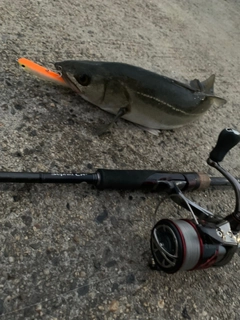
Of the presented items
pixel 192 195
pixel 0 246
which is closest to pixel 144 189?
pixel 192 195

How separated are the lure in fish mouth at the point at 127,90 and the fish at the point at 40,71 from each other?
38 millimetres

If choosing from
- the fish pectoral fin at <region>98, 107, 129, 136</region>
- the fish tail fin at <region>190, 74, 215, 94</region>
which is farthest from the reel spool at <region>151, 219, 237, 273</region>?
the fish tail fin at <region>190, 74, 215, 94</region>

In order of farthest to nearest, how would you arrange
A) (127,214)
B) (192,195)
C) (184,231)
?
1. (192,195)
2. (127,214)
3. (184,231)

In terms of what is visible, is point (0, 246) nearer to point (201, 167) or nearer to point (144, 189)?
point (144, 189)

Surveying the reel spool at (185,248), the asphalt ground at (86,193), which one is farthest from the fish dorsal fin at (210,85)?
the reel spool at (185,248)

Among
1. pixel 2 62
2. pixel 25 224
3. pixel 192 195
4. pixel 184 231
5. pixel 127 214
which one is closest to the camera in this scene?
pixel 184 231

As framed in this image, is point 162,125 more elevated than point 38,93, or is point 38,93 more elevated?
point 162,125

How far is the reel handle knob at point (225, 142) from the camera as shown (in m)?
1.40

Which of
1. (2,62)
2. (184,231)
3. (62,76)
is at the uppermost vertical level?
(184,231)

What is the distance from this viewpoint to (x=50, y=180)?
1421 millimetres

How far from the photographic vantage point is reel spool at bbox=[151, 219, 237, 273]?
123 cm

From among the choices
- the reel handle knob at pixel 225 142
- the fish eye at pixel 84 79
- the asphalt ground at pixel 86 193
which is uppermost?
the reel handle knob at pixel 225 142

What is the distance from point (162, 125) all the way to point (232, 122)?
634 millimetres

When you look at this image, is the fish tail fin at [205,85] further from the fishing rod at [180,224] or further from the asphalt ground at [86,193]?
the fishing rod at [180,224]
